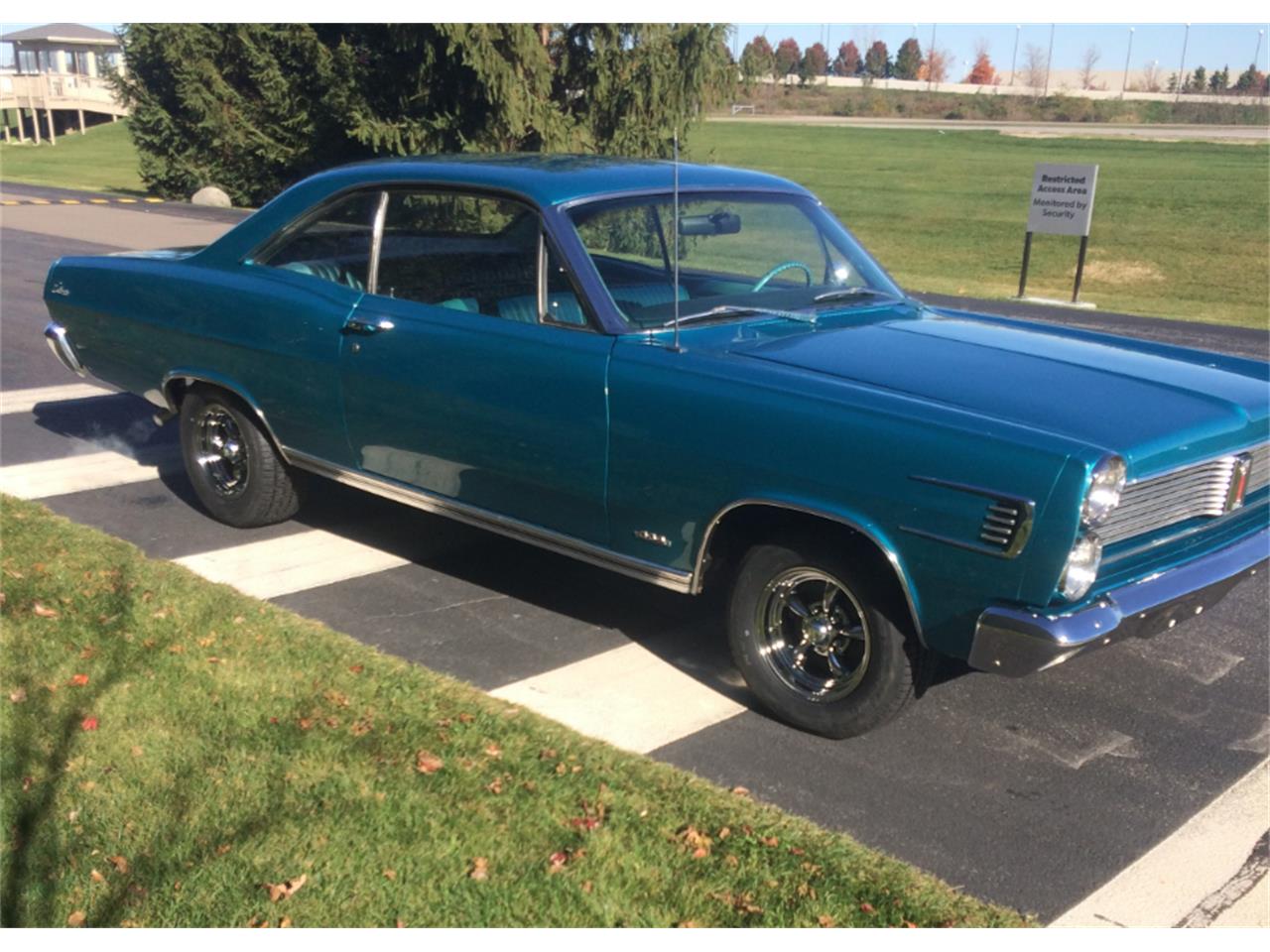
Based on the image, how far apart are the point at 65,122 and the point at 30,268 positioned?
5498 cm

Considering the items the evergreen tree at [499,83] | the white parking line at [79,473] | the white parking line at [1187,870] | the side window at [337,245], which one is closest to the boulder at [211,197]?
the evergreen tree at [499,83]

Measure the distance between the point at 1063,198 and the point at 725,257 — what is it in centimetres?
1509

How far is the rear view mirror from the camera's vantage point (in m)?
5.29

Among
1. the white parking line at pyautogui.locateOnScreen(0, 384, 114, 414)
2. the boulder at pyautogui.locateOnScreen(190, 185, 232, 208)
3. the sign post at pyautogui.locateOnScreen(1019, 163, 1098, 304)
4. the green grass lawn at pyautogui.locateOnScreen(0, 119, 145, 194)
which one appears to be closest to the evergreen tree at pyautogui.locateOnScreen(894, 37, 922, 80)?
the green grass lawn at pyautogui.locateOnScreen(0, 119, 145, 194)

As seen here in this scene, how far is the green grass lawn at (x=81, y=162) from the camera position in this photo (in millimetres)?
35312

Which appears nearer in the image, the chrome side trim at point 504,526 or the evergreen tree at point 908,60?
the chrome side trim at point 504,526

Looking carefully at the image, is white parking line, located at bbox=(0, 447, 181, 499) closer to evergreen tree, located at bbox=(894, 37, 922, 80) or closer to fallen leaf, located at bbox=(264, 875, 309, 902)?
fallen leaf, located at bbox=(264, 875, 309, 902)

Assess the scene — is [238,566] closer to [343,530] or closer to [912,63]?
[343,530]

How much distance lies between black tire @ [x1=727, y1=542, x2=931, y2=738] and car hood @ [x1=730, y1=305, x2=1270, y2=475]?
25.2 inches

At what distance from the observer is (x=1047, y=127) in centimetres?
5884

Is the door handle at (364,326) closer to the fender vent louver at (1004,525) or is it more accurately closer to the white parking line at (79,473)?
the white parking line at (79,473)

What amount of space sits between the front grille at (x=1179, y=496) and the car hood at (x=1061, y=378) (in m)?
0.07

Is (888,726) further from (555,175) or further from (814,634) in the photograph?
(555,175)
